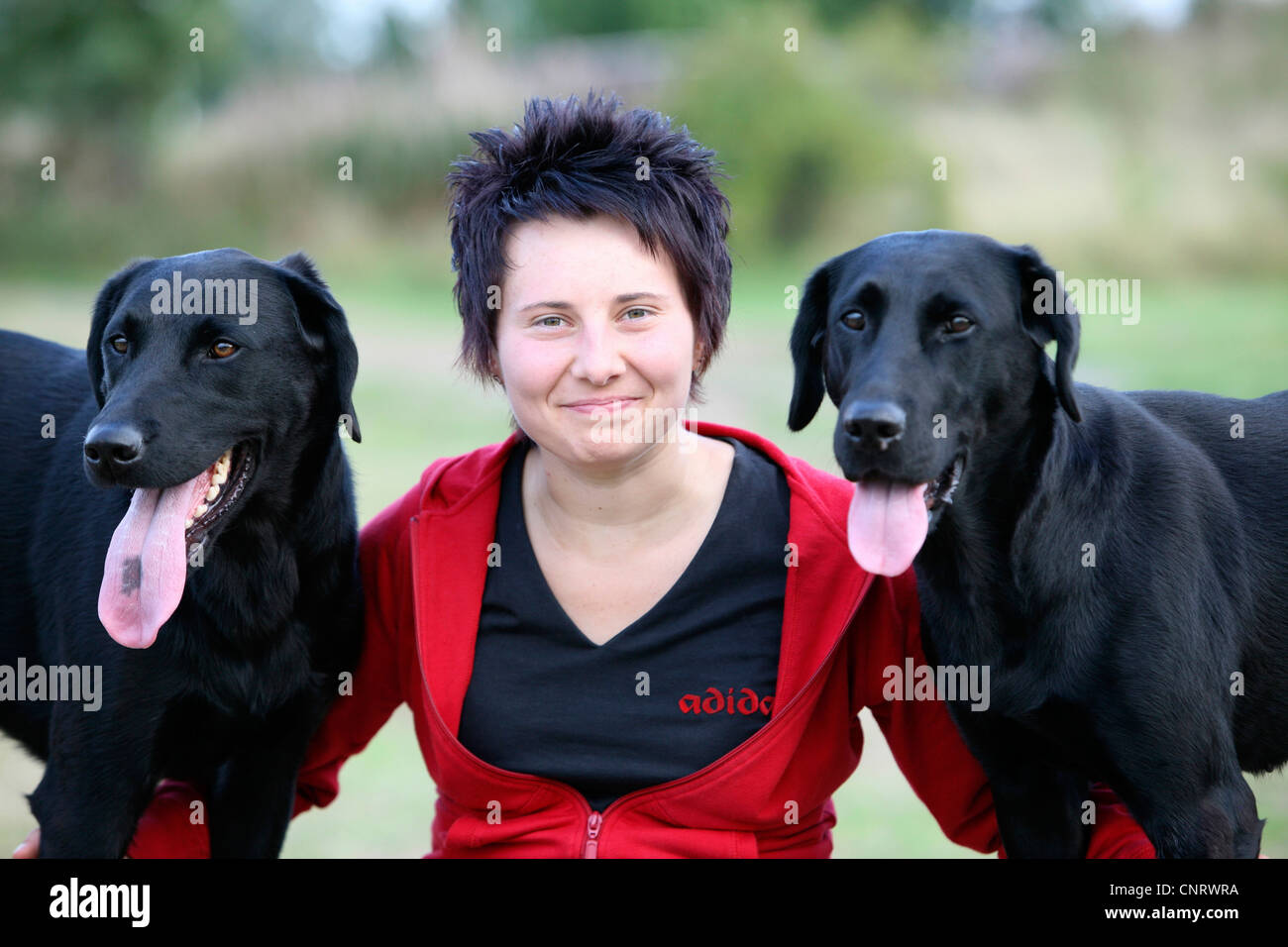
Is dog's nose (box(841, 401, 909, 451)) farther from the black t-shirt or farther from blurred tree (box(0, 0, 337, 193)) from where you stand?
blurred tree (box(0, 0, 337, 193))

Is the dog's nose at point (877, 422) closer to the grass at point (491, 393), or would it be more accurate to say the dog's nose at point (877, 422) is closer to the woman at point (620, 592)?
the woman at point (620, 592)

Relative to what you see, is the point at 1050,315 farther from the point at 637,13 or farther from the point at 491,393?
the point at 637,13

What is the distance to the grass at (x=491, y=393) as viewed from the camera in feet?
15.3

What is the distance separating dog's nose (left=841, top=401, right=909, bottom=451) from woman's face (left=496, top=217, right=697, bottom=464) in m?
→ 0.48

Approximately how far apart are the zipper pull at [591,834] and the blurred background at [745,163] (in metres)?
6.49

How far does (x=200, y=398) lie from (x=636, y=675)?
1043 millimetres

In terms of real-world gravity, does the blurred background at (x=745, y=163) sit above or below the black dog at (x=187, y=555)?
above

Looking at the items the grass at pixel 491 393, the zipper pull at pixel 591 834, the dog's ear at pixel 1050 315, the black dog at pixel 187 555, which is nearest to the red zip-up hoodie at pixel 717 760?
the zipper pull at pixel 591 834

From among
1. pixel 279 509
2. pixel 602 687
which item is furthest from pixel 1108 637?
pixel 279 509

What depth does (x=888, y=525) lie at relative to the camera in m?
2.24

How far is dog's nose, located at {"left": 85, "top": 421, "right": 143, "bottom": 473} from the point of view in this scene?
228cm

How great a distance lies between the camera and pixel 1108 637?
2.27m

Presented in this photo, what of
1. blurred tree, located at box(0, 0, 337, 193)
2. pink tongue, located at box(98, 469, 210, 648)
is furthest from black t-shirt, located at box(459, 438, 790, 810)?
blurred tree, located at box(0, 0, 337, 193)

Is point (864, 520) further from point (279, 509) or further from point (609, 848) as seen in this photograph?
point (279, 509)
